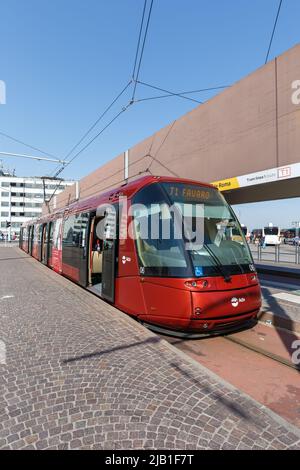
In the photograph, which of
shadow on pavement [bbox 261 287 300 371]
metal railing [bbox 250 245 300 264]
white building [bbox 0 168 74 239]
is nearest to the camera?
shadow on pavement [bbox 261 287 300 371]

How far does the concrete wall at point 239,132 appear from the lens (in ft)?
32.6

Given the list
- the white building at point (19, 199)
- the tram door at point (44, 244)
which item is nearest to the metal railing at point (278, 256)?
the tram door at point (44, 244)

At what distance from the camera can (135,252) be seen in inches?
232

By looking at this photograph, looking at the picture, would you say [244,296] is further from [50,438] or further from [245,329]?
[50,438]

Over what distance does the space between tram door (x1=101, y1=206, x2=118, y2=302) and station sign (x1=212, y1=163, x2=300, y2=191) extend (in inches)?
177

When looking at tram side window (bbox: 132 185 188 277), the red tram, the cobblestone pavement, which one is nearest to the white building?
the red tram

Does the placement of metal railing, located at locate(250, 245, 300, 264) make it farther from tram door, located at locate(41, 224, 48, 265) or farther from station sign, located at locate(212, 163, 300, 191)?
tram door, located at locate(41, 224, 48, 265)

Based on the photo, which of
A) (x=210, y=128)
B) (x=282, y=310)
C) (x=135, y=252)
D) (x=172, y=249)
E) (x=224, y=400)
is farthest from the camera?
(x=210, y=128)

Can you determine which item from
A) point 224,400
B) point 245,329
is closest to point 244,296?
point 245,329

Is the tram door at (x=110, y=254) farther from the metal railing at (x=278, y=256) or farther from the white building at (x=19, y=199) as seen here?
the white building at (x=19, y=199)

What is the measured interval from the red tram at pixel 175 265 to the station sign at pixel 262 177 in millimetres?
4261

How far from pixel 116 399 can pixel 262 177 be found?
9044mm

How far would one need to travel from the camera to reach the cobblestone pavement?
8.76 feet
